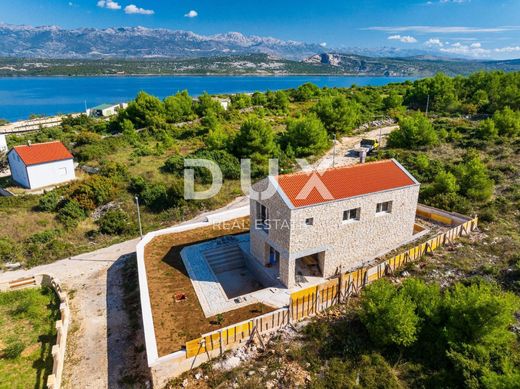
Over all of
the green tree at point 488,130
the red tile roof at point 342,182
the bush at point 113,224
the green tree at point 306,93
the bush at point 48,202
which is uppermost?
the green tree at point 306,93

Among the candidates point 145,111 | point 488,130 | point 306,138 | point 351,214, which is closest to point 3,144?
point 145,111

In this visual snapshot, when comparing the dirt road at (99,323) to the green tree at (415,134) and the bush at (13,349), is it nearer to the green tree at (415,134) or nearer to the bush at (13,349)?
the bush at (13,349)

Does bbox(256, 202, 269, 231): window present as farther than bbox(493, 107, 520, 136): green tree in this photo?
No

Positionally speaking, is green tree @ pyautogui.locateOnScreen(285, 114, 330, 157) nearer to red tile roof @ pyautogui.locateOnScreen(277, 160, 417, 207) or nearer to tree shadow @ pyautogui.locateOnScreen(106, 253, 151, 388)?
red tile roof @ pyautogui.locateOnScreen(277, 160, 417, 207)

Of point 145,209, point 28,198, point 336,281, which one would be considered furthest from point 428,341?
point 28,198

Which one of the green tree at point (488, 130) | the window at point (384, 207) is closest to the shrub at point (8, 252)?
the window at point (384, 207)

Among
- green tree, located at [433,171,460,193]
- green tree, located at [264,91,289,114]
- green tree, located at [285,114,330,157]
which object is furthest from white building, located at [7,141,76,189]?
green tree, located at [264,91,289,114]
